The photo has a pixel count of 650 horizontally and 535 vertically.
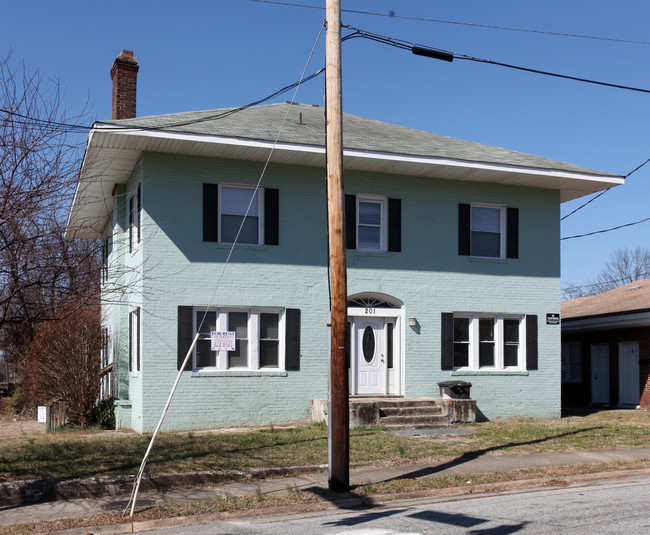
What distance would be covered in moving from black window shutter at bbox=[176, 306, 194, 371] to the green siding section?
17cm

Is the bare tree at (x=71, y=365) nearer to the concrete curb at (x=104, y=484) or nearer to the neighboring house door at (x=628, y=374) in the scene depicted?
the concrete curb at (x=104, y=484)

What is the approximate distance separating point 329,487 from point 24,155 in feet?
19.3

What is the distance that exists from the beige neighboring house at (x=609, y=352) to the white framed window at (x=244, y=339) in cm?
1153

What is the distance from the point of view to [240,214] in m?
17.0

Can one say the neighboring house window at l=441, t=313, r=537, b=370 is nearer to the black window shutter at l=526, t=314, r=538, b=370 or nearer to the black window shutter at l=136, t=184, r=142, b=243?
the black window shutter at l=526, t=314, r=538, b=370

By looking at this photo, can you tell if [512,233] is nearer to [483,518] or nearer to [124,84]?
[124,84]

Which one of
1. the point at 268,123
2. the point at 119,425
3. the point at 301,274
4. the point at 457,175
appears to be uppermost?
the point at 268,123

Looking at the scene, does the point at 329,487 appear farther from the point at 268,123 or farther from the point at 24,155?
the point at 268,123

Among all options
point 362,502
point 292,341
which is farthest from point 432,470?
point 292,341

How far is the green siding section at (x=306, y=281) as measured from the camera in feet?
53.3

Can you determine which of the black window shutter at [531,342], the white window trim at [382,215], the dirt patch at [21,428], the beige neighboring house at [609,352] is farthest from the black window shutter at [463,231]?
the dirt patch at [21,428]

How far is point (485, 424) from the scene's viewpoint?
56.6 ft

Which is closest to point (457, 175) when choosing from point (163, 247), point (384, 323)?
point (384, 323)

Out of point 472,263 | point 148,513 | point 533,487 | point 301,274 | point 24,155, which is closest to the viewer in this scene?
point 148,513
